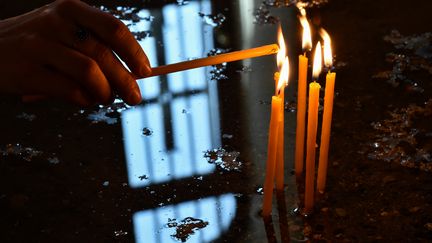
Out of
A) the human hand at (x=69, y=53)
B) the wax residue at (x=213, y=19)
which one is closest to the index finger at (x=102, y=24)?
the human hand at (x=69, y=53)

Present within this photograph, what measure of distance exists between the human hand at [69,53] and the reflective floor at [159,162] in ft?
1.15

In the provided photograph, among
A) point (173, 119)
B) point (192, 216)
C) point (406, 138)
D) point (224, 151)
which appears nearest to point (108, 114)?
point (173, 119)

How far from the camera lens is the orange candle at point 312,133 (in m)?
1.28

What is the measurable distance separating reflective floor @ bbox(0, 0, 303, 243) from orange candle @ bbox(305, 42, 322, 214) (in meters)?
0.05

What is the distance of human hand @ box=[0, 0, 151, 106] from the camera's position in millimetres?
1064

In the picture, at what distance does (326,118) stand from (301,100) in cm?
9

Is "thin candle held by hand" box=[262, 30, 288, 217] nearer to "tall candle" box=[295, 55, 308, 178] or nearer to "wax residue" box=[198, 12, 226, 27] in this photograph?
"tall candle" box=[295, 55, 308, 178]

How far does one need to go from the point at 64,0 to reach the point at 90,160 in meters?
0.56

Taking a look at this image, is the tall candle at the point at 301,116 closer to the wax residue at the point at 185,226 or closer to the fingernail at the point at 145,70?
the wax residue at the point at 185,226

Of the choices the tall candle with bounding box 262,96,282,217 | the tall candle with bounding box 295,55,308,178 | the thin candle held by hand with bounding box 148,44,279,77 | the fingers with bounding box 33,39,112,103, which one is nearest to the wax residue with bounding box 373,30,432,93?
the tall candle with bounding box 295,55,308,178

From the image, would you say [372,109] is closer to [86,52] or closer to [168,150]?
[168,150]

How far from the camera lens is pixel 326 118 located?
133 cm

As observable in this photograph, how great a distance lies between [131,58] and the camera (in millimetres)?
1112

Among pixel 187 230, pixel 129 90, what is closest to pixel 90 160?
pixel 187 230
